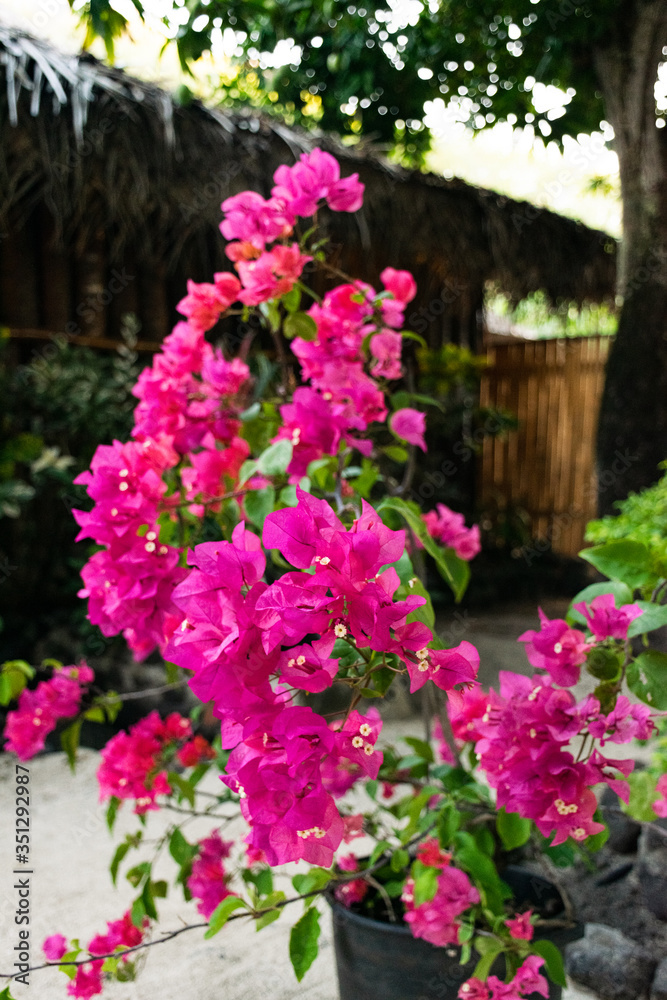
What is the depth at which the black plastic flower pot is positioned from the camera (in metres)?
1.29

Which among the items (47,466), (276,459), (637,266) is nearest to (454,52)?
(637,266)

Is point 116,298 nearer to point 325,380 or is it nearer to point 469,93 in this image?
point 469,93

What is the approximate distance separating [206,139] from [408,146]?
1711mm

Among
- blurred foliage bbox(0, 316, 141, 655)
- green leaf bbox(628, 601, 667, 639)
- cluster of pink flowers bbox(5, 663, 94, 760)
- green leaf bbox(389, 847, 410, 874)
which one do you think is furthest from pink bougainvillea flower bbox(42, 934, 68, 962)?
blurred foliage bbox(0, 316, 141, 655)

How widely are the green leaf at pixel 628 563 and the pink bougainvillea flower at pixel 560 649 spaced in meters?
0.11

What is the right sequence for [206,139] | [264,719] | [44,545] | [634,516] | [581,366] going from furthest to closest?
[581,366], [206,139], [44,545], [634,516], [264,719]

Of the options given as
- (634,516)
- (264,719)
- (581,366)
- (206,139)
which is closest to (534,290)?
(581,366)

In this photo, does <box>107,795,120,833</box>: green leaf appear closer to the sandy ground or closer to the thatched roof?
the sandy ground

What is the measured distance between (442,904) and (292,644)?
26.8 inches

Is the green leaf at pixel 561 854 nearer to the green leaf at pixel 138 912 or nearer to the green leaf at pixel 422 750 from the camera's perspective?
the green leaf at pixel 422 750

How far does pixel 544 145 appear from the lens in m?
4.13

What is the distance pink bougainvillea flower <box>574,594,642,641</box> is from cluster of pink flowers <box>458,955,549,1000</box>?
1.54ft

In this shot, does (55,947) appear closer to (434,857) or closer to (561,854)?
(434,857)

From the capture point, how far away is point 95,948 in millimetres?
1302
